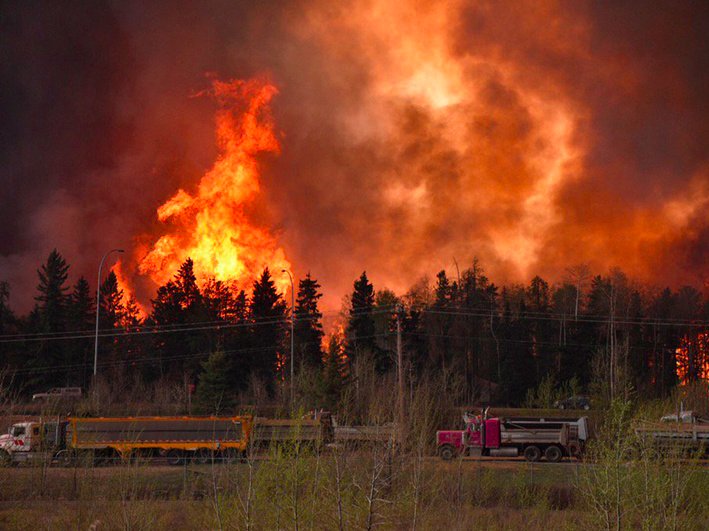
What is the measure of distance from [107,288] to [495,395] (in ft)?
165

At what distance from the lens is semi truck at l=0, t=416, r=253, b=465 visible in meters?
48.6

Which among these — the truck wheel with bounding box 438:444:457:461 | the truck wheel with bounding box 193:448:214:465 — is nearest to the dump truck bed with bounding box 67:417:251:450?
the truck wheel with bounding box 193:448:214:465

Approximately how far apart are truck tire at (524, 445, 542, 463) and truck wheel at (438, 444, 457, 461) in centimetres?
509

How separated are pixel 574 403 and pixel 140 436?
4848cm

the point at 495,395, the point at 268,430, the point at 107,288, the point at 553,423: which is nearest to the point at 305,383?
the point at 268,430

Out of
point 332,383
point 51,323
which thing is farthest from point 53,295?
point 332,383

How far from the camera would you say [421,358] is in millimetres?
89000

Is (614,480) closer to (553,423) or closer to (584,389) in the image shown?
(553,423)

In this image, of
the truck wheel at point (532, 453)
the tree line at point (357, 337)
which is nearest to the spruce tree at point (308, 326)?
the tree line at point (357, 337)

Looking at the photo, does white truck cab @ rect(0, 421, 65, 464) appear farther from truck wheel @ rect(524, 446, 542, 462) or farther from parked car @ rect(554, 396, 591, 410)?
parked car @ rect(554, 396, 591, 410)

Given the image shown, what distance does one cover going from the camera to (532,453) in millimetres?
53156

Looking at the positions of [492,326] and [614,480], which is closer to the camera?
[614,480]

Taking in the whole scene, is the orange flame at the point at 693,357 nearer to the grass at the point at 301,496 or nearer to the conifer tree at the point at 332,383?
the conifer tree at the point at 332,383

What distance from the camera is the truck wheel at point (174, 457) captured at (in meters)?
48.1
